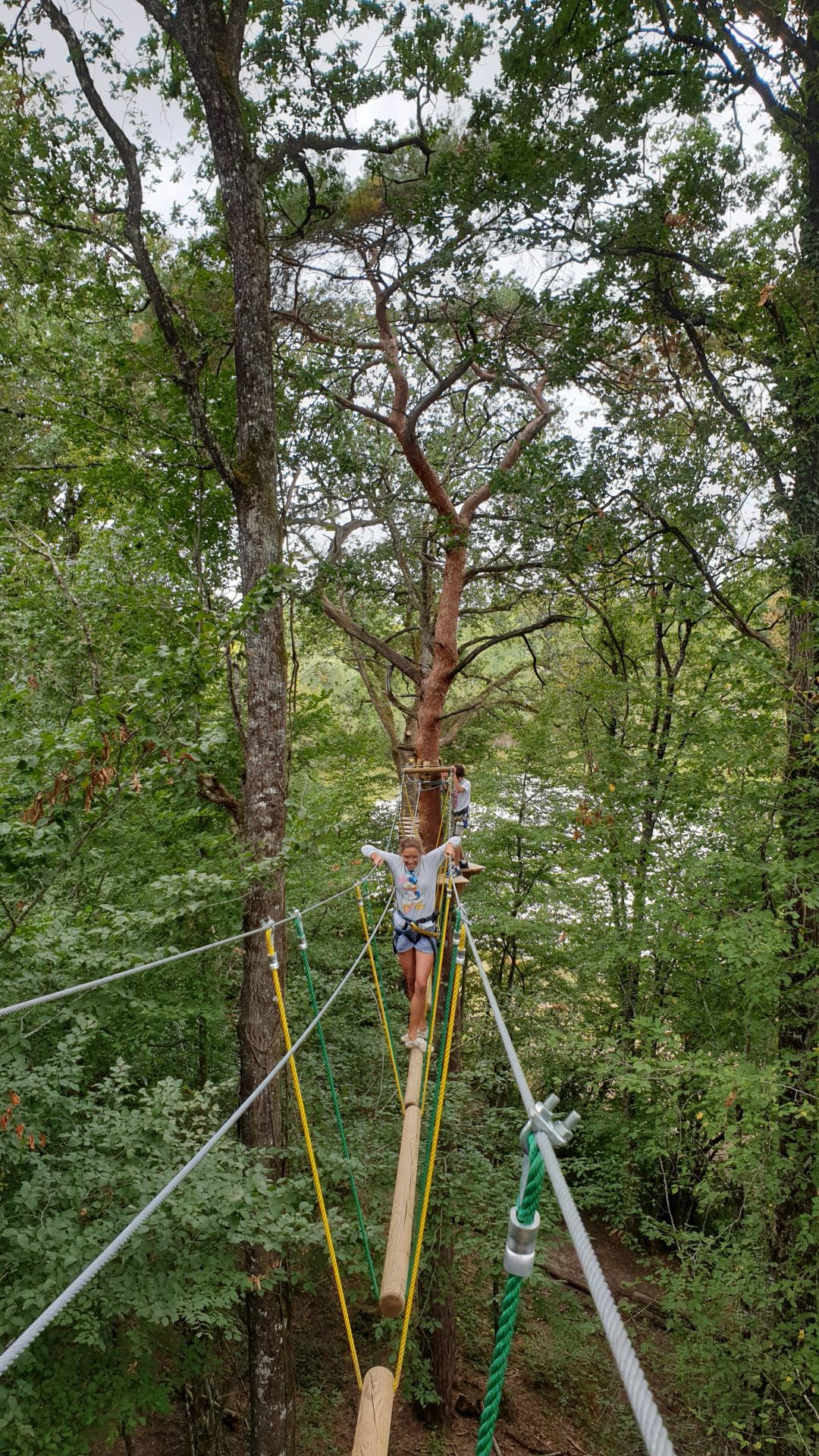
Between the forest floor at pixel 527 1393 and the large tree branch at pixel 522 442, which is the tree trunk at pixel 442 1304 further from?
the large tree branch at pixel 522 442

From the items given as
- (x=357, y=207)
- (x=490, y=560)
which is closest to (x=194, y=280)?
(x=357, y=207)

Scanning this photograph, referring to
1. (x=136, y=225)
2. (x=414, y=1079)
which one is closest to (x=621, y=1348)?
(x=414, y=1079)

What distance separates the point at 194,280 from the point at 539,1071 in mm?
7795

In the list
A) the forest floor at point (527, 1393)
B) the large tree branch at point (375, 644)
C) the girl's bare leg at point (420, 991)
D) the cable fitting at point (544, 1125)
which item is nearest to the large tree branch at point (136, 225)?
the girl's bare leg at point (420, 991)

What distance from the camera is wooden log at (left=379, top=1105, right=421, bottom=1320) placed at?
6.55ft

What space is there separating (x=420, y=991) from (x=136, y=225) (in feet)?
13.0

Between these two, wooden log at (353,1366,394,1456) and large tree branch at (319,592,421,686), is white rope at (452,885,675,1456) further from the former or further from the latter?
large tree branch at (319,592,421,686)

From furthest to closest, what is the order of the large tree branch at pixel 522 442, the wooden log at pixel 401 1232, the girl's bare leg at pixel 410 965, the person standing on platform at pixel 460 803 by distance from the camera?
the large tree branch at pixel 522 442 → the person standing on platform at pixel 460 803 → the girl's bare leg at pixel 410 965 → the wooden log at pixel 401 1232

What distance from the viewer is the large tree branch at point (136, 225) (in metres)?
3.79

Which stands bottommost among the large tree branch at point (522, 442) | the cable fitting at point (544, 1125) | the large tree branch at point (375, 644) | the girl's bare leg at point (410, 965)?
the girl's bare leg at point (410, 965)

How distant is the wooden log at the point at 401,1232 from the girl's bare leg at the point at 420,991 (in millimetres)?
1066

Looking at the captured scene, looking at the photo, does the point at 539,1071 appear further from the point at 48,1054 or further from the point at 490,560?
the point at 48,1054

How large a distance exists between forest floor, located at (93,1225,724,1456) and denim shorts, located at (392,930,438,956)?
245 cm

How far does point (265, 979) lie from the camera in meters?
3.74
